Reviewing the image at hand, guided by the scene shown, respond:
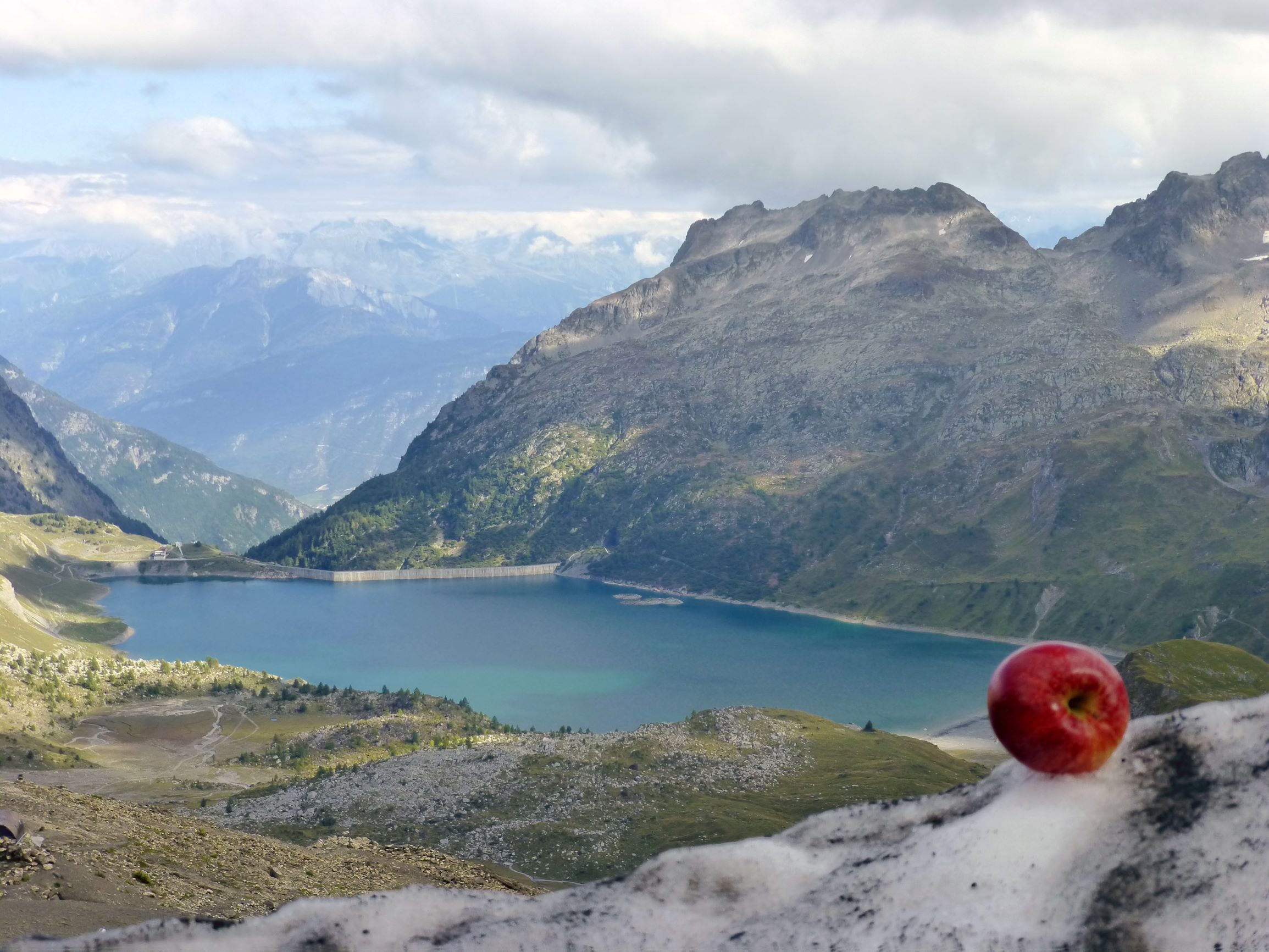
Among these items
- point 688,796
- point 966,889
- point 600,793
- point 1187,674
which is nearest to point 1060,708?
point 966,889

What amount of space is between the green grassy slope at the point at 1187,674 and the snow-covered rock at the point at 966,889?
144 m

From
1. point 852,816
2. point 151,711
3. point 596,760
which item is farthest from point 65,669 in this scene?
point 852,816

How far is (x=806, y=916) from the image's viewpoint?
11898 mm

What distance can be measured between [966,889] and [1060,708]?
165 cm

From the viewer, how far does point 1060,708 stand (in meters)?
11.3

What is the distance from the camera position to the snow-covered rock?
10953 millimetres

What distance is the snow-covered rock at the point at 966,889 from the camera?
431 inches

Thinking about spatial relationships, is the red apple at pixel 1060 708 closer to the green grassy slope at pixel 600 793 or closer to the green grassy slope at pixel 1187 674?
the green grassy slope at pixel 600 793

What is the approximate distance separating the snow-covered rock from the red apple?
33 centimetres

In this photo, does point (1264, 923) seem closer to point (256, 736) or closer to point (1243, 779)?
point (1243, 779)

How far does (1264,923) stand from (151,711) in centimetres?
17379

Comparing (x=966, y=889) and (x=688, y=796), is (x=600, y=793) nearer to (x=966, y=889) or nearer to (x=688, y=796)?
(x=688, y=796)

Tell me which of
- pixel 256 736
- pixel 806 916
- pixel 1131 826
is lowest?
pixel 256 736

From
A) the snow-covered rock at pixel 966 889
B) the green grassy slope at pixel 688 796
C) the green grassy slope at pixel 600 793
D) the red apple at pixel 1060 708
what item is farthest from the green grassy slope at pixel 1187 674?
the red apple at pixel 1060 708
